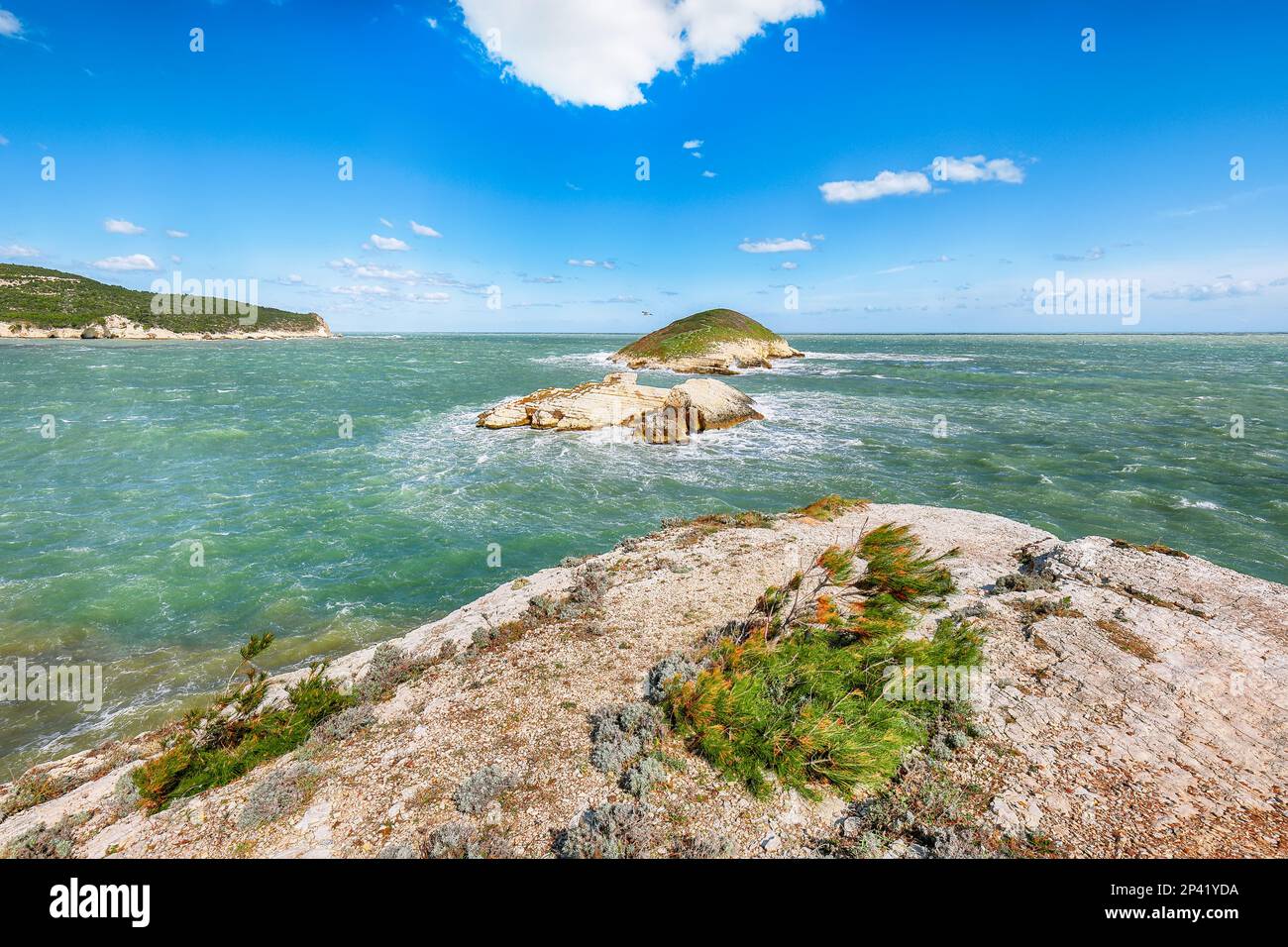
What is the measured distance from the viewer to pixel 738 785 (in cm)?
568

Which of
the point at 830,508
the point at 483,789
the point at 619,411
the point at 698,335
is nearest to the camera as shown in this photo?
the point at 483,789

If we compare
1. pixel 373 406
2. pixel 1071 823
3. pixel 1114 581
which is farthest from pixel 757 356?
pixel 1071 823

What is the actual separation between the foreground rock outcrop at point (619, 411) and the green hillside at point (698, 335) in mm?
43301

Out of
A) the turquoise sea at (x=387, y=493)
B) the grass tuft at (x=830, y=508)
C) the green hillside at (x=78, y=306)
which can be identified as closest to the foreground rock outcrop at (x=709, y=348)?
the turquoise sea at (x=387, y=493)

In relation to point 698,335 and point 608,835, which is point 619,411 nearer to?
point 608,835

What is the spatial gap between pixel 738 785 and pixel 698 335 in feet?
274

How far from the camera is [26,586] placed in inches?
500

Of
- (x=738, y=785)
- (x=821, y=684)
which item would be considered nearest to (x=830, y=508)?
(x=821, y=684)

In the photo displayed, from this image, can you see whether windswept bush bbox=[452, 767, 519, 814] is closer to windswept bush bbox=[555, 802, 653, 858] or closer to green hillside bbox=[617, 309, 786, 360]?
windswept bush bbox=[555, 802, 653, 858]

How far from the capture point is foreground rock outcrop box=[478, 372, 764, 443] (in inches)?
1314

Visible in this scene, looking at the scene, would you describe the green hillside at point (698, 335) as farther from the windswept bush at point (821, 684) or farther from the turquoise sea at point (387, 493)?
the windswept bush at point (821, 684)

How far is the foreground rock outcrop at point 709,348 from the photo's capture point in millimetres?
75000
